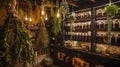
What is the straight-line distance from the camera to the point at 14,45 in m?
1.53

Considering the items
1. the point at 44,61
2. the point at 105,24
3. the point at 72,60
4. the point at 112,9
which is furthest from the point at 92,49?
the point at 44,61

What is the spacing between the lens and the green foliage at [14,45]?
1.46 meters

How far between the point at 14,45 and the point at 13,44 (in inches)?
0.6

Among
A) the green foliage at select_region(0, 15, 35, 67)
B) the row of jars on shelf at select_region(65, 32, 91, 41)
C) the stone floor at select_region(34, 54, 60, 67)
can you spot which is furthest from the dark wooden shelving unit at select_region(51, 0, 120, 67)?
the green foliage at select_region(0, 15, 35, 67)

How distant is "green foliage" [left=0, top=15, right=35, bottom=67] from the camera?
1.46 m

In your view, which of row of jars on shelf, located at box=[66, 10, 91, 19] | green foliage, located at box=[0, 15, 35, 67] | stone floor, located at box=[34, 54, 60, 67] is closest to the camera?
green foliage, located at box=[0, 15, 35, 67]

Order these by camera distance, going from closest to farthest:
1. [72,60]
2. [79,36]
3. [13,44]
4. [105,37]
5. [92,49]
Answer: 1. [13,44]
2. [105,37]
3. [92,49]
4. [79,36]
5. [72,60]

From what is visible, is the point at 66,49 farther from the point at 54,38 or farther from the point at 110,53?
the point at 110,53

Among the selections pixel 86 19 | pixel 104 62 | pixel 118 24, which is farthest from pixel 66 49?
pixel 118 24

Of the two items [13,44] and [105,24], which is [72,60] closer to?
[105,24]

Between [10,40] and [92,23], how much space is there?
4.15 m

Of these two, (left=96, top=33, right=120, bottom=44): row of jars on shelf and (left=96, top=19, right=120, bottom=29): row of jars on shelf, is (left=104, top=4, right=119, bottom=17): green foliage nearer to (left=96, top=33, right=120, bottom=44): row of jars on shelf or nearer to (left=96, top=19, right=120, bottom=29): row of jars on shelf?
(left=96, top=19, right=120, bottom=29): row of jars on shelf

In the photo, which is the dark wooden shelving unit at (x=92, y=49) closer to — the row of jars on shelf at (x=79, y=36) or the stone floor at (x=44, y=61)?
the row of jars on shelf at (x=79, y=36)

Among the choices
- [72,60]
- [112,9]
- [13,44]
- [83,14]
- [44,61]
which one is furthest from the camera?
[44,61]
